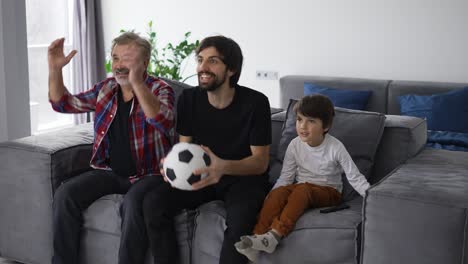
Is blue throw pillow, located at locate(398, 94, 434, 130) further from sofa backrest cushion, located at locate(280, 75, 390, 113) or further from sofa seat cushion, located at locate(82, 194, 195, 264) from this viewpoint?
sofa seat cushion, located at locate(82, 194, 195, 264)

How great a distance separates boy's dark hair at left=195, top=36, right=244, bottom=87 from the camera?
102 inches

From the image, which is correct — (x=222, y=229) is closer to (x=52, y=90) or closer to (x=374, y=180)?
(x=374, y=180)

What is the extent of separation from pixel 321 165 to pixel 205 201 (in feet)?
1.72

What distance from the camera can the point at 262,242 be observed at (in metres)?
2.32

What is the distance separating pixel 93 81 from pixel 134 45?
126 inches

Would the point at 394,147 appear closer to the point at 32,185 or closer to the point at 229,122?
the point at 229,122

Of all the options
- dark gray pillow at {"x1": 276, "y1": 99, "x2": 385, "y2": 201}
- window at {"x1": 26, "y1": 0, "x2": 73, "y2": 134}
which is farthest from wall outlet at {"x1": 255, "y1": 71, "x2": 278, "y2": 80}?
dark gray pillow at {"x1": 276, "y1": 99, "x2": 385, "y2": 201}

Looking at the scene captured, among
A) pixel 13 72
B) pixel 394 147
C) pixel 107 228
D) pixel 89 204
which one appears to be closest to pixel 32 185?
pixel 89 204

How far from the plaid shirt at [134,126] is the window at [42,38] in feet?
9.40

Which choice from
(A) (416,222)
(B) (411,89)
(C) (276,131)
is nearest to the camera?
(A) (416,222)

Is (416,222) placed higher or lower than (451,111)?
lower

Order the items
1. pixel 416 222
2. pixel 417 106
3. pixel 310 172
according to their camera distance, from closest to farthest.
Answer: pixel 416 222, pixel 310 172, pixel 417 106

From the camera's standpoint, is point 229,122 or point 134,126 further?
point 134,126

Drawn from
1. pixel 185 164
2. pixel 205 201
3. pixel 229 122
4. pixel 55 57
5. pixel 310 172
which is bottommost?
pixel 205 201
